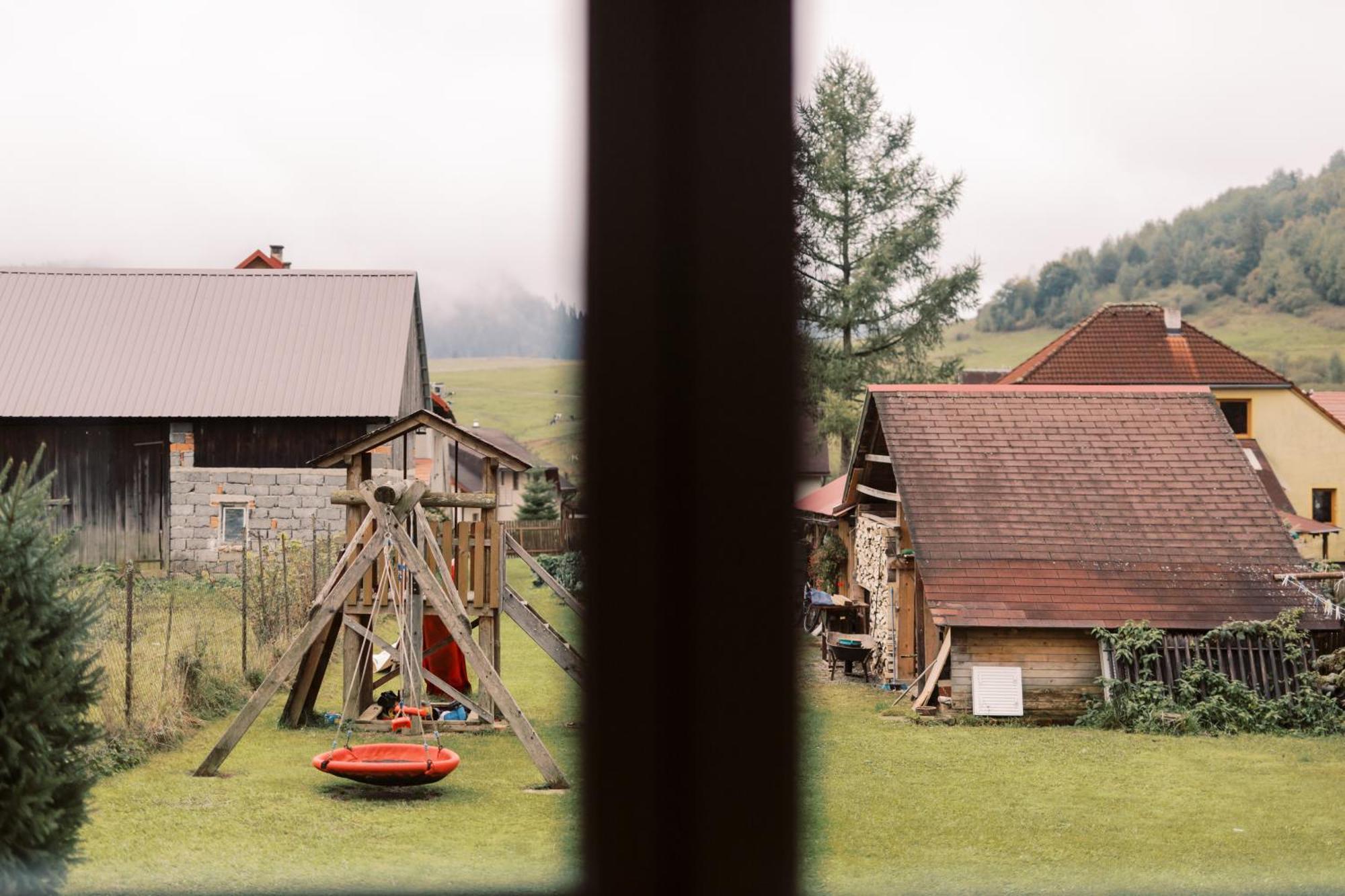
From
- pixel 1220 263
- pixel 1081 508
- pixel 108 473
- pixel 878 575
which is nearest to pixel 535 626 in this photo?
pixel 1081 508

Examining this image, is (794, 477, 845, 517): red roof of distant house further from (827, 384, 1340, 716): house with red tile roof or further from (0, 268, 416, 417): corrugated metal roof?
(0, 268, 416, 417): corrugated metal roof

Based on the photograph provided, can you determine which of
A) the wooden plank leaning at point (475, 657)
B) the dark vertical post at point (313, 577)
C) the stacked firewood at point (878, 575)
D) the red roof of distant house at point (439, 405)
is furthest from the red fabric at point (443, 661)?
the red roof of distant house at point (439, 405)

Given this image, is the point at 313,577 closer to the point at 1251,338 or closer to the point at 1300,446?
the point at 1300,446

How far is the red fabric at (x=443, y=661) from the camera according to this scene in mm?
6938

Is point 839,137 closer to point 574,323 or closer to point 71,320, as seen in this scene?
point 71,320

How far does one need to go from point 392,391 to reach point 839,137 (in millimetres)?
7744

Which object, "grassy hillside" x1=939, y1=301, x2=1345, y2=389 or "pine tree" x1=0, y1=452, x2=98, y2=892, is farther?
"grassy hillside" x1=939, y1=301, x2=1345, y2=389

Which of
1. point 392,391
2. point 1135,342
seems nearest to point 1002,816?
point 392,391

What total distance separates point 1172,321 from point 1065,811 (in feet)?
39.9

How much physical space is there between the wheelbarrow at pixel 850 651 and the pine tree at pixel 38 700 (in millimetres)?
6881

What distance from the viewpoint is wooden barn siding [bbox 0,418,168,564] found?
11797 millimetres

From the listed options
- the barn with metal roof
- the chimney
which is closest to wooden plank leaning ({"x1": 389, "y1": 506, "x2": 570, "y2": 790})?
the barn with metal roof

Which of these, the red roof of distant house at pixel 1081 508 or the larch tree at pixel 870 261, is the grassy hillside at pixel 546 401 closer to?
the red roof of distant house at pixel 1081 508

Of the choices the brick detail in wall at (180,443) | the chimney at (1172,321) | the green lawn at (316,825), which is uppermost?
the chimney at (1172,321)
